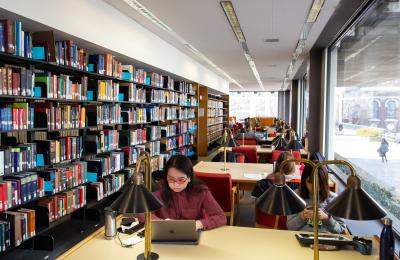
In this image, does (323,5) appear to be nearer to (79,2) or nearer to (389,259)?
(79,2)

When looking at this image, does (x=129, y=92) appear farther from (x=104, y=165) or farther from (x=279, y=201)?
(x=279, y=201)

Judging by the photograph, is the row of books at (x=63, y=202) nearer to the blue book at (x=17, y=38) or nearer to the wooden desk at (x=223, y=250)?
the blue book at (x=17, y=38)

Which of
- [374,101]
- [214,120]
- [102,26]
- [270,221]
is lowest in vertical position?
[270,221]

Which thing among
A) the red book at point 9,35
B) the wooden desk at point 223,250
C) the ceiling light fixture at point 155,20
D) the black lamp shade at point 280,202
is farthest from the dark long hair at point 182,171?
the ceiling light fixture at point 155,20

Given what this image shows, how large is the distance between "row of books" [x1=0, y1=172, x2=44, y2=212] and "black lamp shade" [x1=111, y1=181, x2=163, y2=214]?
2094mm

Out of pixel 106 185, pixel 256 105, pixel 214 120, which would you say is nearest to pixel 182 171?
pixel 106 185

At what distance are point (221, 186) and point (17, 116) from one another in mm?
2044

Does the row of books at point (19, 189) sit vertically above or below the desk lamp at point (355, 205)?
below

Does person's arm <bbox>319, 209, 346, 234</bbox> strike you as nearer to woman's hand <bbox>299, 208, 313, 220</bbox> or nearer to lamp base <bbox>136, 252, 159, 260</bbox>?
woman's hand <bbox>299, 208, 313, 220</bbox>

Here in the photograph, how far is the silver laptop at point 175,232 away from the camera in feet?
6.46

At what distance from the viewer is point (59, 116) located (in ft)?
12.1

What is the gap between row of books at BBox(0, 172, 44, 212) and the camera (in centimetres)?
298

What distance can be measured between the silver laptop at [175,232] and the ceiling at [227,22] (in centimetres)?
293

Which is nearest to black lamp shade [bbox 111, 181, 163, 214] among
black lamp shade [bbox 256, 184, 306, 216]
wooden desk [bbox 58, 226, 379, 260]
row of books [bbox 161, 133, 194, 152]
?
black lamp shade [bbox 256, 184, 306, 216]
